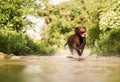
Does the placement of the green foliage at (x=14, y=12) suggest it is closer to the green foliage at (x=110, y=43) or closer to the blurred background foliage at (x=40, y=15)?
the blurred background foliage at (x=40, y=15)

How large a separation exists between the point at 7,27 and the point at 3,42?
6828 millimetres

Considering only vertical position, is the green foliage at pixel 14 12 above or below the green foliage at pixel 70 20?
above

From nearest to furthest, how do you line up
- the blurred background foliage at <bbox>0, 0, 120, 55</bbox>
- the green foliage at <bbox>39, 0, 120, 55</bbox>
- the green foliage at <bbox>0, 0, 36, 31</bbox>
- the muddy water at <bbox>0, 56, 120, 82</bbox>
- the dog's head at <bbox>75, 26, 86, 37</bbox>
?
the muddy water at <bbox>0, 56, 120, 82</bbox> → the dog's head at <bbox>75, 26, 86, 37</bbox> → the blurred background foliage at <bbox>0, 0, 120, 55</bbox> → the green foliage at <bbox>0, 0, 36, 31</bbox> → the green foliage at <bbox>39, 0, 120, 55</bbox>

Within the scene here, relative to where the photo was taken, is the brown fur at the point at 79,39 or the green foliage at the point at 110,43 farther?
the green foliage at the point at 110,43

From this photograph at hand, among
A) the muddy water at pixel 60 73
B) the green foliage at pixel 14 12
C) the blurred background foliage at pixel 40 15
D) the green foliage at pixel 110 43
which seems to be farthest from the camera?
the green foliage at pixel 14 12

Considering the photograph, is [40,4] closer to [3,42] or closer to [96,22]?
[96,22]

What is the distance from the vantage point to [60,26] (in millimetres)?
50875

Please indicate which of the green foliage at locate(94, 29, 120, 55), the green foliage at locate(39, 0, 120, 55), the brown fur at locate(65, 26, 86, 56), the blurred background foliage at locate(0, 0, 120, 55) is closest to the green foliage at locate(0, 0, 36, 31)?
the blurred background foliage at locate(0, 0, 120, 55)

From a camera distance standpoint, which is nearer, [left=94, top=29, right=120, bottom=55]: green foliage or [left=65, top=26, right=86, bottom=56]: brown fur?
[left=65, top=26, right=86, bottom=56]: brown fur

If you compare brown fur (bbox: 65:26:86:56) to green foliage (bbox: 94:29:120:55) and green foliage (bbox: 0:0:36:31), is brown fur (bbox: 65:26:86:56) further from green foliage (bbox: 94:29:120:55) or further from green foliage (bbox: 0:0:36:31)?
green foliage (bbox: 0:0:36:31)

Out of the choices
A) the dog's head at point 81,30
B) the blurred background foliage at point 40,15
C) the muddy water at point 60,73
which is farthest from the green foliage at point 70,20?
the muddy water at point 60,73

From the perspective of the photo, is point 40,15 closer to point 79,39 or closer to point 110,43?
point 110,43

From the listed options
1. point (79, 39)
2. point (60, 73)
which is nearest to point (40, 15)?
point (79, 39)

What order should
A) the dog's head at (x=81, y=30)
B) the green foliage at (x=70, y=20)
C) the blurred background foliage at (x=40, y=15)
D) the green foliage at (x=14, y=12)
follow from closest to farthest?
the dog's head at (x=81, y=30)
the blurred background foliage at (x=40, y=15)
the green foliage at (x=14, y=12)
the green foliage at (x=70, y=20)
